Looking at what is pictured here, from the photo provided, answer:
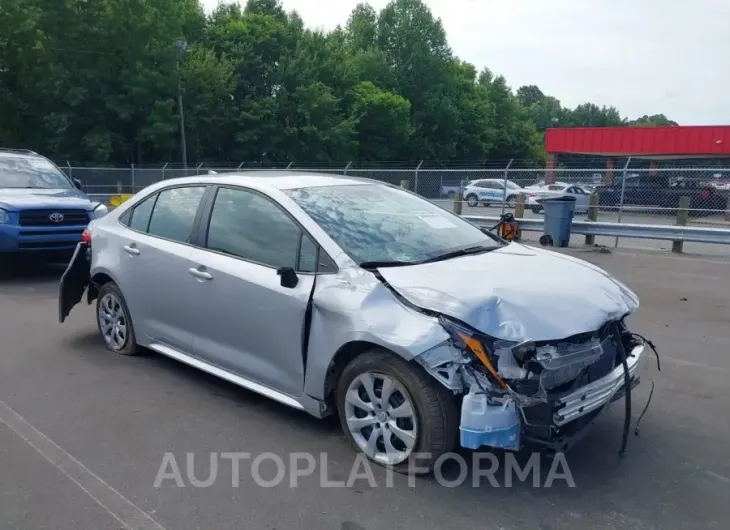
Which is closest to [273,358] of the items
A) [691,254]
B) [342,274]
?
[342,274]

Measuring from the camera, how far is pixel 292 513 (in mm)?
3240

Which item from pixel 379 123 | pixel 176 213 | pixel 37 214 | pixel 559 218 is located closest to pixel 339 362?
pixel 176 213

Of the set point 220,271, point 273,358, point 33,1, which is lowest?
point 273,358

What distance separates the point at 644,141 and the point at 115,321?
34701 millimetres

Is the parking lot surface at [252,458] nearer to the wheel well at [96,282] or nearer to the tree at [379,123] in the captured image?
the wheel well at [96,282]

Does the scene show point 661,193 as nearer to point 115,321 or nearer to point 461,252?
point 461,252

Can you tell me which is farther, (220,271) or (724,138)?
(724,138)

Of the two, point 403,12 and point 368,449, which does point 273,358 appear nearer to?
point 368,449

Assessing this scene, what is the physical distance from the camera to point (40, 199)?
9.15m

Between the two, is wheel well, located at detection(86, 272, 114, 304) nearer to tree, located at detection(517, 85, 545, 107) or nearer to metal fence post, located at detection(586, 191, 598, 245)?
metal fence post, located at detection(586, 191, 598, 245)

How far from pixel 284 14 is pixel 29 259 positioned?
47162 mm

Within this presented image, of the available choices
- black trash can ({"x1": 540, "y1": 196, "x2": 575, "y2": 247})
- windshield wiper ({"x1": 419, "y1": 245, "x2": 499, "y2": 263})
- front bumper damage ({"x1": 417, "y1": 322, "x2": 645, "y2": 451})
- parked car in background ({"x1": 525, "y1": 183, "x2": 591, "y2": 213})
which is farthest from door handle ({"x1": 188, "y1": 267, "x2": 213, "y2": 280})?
parked car in background ({"x1": 525, "y1": 183, "x2": 591, "y2": 213})

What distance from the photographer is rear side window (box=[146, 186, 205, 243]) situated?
16.2 feet

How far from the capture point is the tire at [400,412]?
338 cm
